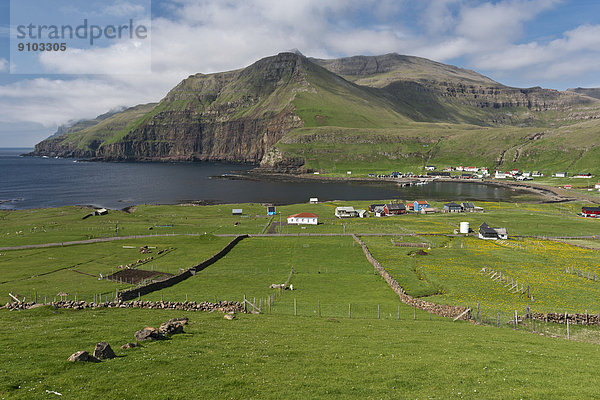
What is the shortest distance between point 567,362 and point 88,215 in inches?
5590

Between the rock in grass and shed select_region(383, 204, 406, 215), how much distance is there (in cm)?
12478

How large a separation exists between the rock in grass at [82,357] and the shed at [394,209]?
12478cm

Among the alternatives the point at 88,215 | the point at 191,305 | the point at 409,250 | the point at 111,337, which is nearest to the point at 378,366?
the point at 111,337

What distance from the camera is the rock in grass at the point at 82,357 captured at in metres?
20.5

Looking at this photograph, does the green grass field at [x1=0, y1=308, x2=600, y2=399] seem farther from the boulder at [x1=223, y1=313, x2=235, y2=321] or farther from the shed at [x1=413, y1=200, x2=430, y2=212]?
the shed at [x1=413, y1=200, x2=430, y2=212]

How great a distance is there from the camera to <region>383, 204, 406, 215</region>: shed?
13710cm

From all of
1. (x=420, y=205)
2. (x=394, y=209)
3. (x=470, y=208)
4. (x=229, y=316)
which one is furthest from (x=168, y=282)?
(x=470, y=208)

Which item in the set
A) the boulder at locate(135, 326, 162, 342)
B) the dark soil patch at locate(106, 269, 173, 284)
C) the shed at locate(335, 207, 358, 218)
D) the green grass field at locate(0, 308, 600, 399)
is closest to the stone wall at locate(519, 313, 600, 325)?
the green grass field at locate(0, 308, 600, 399)

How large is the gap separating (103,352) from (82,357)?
1.11 meters

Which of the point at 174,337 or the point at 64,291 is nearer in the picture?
the point at 174,337

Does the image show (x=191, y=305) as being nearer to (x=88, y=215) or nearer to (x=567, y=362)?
(x=567, y=362)

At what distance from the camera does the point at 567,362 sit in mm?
24484

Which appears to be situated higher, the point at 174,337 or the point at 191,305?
the point at 174,337

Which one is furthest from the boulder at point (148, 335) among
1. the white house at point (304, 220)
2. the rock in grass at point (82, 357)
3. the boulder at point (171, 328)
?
the white house at point (304, 220)
